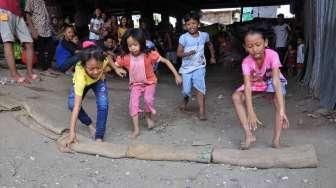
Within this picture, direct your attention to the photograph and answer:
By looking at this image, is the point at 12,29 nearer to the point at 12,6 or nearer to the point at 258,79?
the point at 12,6

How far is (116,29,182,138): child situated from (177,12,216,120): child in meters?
0.69

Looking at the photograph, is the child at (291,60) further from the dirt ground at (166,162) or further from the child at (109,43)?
the dirt ground at (166,162)

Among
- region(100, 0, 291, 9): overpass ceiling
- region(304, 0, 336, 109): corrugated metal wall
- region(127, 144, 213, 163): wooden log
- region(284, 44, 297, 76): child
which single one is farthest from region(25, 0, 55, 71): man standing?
region(100, 0, 291, 9): overpass ceiling

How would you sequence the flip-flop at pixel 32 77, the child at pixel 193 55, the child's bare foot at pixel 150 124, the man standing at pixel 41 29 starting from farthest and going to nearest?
the man standing at pixel 41 29, the flip-flop at pixel 32 77, the child at pixel 193 55, the child's bare foot at pixel 150 124

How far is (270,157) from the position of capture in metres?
4.38

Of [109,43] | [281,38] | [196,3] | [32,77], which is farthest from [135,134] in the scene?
[196,3]

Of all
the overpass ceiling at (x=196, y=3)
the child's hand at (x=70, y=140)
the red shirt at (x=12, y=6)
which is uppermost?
the overpass ceiling at (x=196, y=3)

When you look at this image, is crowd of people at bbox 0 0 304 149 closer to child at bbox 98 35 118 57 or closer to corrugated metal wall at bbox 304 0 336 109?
corrugated metal wall at bbox 304 0 336 109

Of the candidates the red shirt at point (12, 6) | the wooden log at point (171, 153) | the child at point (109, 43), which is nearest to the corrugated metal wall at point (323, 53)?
the wooden log at point (171, 153)

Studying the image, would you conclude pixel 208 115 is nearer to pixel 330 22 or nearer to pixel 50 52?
pixel 330 22

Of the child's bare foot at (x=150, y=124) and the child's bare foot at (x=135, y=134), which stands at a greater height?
the child's bare foot at (x=150, y=124)

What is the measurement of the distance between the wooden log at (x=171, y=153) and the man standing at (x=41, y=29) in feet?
11.0

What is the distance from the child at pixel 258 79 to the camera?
178 inches

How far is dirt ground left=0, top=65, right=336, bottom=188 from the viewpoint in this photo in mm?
4180
